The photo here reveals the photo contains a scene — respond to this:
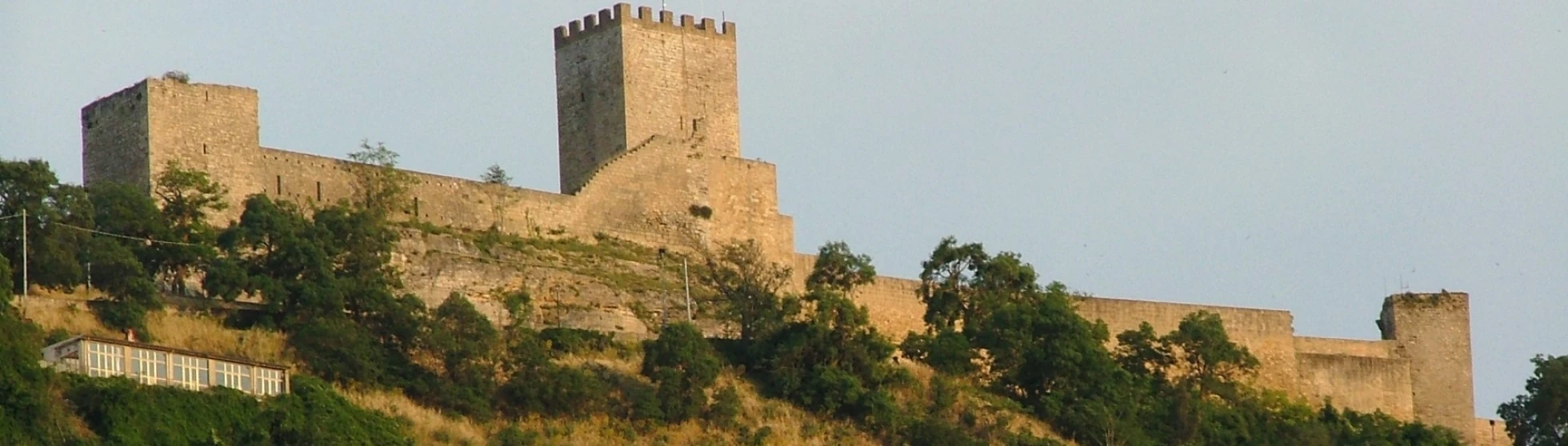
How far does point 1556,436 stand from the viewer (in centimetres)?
6888

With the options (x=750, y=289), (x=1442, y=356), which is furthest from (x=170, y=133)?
(x=1442, y=356)

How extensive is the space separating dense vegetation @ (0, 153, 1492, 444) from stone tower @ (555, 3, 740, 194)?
239 centimetres

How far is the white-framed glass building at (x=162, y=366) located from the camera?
52.8m

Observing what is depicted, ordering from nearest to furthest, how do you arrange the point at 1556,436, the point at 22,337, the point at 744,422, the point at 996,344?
the point at 22,337 → the point at 744,422 → the point at 996,344 → the point at 1556,436

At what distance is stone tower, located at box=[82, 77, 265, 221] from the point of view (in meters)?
58.9

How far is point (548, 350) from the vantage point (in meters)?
59.4

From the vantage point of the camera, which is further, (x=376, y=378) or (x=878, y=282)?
(x=878, y=282)

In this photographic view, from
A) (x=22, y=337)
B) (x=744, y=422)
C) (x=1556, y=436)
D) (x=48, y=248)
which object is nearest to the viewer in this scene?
(x=22, y=337)

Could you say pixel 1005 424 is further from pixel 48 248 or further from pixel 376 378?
pixel 48 248

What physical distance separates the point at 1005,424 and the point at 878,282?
5058 mm

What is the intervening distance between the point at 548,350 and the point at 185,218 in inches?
216

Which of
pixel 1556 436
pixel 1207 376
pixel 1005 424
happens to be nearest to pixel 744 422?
pixel 1005 424

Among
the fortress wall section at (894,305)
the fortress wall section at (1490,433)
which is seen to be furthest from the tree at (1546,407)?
the fortress wall section at (894,305)

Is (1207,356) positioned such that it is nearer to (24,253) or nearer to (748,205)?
(748,205)
